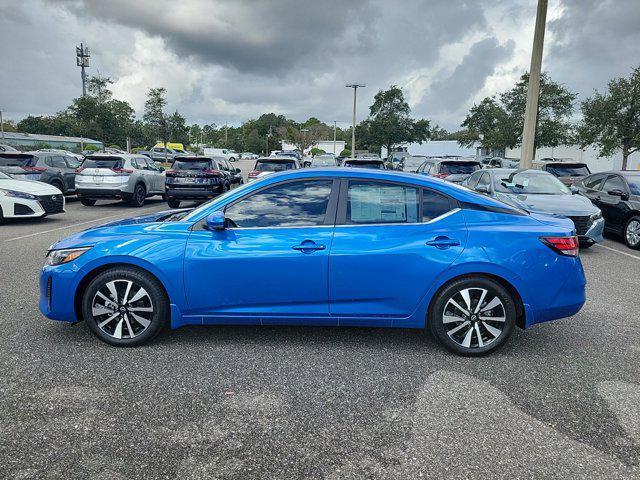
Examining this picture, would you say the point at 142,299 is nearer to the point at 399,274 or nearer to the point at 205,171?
the point at 399,274

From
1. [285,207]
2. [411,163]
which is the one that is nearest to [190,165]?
[285,207]

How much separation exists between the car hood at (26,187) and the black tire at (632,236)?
43.0ft

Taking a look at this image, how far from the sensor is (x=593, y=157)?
40.3 metres

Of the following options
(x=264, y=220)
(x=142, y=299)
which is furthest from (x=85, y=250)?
(x=264, y=220)

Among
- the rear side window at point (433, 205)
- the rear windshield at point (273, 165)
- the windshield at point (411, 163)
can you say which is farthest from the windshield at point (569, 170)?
the rear side window at point (433, 205)

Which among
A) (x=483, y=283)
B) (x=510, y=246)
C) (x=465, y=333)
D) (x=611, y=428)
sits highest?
(x=510, y=246)

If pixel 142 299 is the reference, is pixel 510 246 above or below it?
above

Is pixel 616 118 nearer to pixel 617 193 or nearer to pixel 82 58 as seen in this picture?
pixel 617 193

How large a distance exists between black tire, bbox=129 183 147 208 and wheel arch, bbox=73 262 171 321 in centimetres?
1214

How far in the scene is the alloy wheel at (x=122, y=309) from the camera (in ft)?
13.3

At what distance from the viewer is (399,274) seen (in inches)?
153

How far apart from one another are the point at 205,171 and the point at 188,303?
11.4 metres

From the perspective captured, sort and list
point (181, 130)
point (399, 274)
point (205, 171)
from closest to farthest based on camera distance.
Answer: point (399, 274) → point (205, 171) → point (181, 130)

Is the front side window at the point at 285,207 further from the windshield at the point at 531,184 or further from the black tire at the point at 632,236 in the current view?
Answer: the black tire at the point at 632,236
